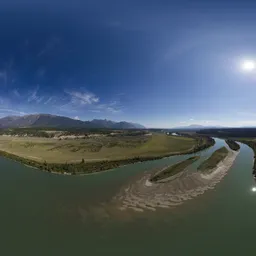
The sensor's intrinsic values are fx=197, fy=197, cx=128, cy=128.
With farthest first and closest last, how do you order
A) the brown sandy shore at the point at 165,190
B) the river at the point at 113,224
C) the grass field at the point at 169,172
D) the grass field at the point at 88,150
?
the grass field at the point at 88,150
the grass field at the point at 169,172
the brown sandy shore at the point at 165,190
the river at the point at 113,224

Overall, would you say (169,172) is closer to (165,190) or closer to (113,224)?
(165,190)

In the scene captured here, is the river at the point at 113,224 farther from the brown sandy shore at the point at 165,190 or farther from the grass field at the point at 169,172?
the grass field at the point at 169,172

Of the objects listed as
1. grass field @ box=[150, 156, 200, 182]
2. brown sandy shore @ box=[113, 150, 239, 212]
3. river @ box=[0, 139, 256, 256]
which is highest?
grass field @ box=[150, 156, 200, 182]

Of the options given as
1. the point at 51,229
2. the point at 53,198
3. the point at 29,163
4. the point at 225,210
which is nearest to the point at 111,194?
the point at 53,198

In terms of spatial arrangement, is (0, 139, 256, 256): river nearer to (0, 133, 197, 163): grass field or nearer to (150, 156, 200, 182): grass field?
(150, 156, 200, 182): grass field

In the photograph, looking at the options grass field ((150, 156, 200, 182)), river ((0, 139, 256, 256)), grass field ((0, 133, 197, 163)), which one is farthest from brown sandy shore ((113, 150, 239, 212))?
grass field ((0, 133, 197, 163))

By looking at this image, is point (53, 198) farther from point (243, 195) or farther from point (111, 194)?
point (243, 195)

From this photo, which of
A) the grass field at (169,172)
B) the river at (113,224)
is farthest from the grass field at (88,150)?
the river at (113,224)
